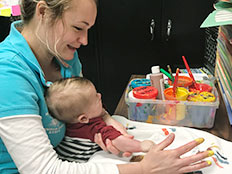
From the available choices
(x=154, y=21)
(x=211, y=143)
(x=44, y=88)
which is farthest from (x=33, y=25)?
(x=154, y=21)

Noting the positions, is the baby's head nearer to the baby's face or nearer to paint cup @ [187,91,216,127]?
the baby's face

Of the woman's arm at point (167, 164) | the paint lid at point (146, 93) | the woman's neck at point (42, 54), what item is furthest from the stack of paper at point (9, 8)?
the woman's arm at point (167, 164)

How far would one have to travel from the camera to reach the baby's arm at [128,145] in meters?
0.75

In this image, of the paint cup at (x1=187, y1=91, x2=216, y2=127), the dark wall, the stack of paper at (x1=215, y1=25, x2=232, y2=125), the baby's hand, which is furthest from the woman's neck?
the dark wall

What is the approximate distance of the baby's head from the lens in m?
0.77

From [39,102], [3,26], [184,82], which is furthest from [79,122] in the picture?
[3,26]

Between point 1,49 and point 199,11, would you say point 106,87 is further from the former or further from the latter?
point 1,49

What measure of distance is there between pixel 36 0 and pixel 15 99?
331 millimetres

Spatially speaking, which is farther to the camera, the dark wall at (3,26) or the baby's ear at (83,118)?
the dark wall at (3,26)

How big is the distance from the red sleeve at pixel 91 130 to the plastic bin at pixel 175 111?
18cm

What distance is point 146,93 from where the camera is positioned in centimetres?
93

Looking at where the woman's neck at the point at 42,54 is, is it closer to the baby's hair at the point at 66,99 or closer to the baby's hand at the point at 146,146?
the baby's hair at the point at 66,99

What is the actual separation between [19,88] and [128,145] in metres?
0.38

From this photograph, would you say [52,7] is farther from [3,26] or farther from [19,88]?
[3,26]
